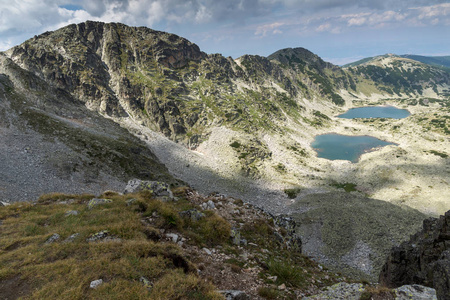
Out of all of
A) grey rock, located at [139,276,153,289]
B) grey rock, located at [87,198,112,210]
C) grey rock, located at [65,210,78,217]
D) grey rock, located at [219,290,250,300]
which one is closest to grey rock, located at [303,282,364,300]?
grey rock, located at [219,290,250,300]

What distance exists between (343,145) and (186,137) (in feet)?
347

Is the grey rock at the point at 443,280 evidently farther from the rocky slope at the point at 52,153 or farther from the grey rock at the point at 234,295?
the rocky slope at the point at 52,153

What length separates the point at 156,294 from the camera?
29.6 ft

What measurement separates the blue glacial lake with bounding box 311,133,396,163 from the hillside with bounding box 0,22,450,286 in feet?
27.0

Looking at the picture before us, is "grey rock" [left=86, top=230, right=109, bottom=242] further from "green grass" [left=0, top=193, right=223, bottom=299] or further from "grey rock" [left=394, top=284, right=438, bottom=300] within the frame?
"grey rock" [left=394, top=284, right=438, bottom=300]

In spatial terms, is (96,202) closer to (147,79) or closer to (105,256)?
(105,256)

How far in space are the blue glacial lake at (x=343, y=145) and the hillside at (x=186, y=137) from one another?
325 inches

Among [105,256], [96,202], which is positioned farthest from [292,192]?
[105,256]

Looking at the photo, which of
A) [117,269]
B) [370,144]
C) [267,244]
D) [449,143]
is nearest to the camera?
[117,269]

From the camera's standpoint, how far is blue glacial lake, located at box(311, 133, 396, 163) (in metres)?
124

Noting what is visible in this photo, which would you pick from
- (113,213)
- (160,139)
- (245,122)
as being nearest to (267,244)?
(113,213)

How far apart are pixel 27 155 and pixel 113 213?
39.3 meters

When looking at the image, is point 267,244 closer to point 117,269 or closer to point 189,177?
point 117,269

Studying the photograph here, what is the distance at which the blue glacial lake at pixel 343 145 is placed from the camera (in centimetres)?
12406
